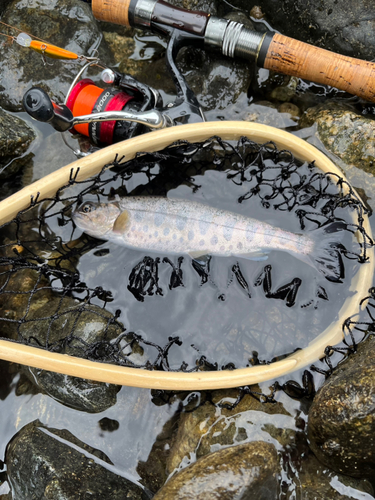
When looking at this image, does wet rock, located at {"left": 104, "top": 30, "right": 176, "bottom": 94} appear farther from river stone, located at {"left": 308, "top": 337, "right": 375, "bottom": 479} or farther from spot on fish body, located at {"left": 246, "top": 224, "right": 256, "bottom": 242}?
river stone, located at {"left": 308, "top": 337, "right": 375, "bottom": 479}

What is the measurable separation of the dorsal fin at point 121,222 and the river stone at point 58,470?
180cm

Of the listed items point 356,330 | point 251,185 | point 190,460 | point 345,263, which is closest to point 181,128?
point 251,185

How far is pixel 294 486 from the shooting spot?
9.64 feet

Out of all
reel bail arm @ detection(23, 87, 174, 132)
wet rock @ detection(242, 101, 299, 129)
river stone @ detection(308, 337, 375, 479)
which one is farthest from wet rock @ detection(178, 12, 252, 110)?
river stone @ detection(308, 337, 375, 479)

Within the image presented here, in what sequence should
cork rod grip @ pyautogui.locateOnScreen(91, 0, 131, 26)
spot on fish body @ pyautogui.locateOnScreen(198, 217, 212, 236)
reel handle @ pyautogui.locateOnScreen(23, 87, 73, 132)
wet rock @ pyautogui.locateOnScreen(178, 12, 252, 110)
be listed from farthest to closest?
1. wet rock @ pyautogui.locateOnScreen(178, 12, 252, 110)
2. spot on fish body @ pyautogui.locateOnScreen(198, 217, 212, 236)
3. cork rod grip @ pyautogui.locateOnScreen(91, 0, 131, 26)
4. reel handle @ pyautogui.locateOnScreen(23, 87, 73, 132)

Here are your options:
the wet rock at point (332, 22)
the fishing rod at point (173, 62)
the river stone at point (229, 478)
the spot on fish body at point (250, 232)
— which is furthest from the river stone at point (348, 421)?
the wet rock at point (332, 22)

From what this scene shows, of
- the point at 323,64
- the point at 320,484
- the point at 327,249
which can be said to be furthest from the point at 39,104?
the point at 320,484

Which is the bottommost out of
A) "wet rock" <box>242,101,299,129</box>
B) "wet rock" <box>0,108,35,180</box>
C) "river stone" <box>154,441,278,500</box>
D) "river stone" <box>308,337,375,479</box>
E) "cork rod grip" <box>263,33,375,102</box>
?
"river stone" <box>154,441,278,500</box>

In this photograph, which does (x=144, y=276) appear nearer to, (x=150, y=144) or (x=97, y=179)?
(x=97, y=179)

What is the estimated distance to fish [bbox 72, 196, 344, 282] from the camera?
10.9 feet

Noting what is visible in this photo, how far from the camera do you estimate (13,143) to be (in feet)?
12.3

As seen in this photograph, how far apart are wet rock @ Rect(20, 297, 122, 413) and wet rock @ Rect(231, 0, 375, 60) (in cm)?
346

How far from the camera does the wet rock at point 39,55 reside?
3904mm

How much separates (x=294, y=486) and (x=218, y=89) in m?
3.66
